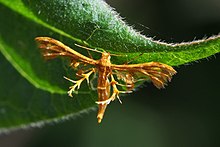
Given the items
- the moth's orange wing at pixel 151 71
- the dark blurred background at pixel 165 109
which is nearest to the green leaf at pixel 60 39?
the moth's orange wing at pixel 151 71

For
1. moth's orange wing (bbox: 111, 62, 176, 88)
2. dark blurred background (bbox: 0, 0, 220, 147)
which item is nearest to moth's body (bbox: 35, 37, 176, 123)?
moth's orange wing (bbox: 111, 62, 176, 88)

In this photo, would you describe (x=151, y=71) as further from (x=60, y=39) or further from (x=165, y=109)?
(x=165, y=109)

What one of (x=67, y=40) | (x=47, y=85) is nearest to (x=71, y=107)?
(x=47, y=85)

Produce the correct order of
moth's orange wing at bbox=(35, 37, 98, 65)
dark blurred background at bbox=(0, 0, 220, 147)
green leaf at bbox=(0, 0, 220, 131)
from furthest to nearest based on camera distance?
dark blurred background at bbox=(0, 0, 220, 147) < moth's orange wing at bbox=(35, 37, 98, 65) < green leaf at bbox=(0, 0, 220, 131)

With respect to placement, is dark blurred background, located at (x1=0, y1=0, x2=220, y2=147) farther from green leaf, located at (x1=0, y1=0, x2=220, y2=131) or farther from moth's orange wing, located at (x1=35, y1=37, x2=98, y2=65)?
moth's orange wing, located at (x1=35, y1=37, x2=98, y2=65)

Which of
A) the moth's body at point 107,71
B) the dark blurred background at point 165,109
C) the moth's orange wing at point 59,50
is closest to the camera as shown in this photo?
the moth's body at point 107,71

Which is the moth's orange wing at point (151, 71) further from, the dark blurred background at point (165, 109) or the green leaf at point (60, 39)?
the dark blurred background at point (165, 109)

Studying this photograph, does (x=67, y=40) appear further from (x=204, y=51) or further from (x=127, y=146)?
(x=127, y=146)
